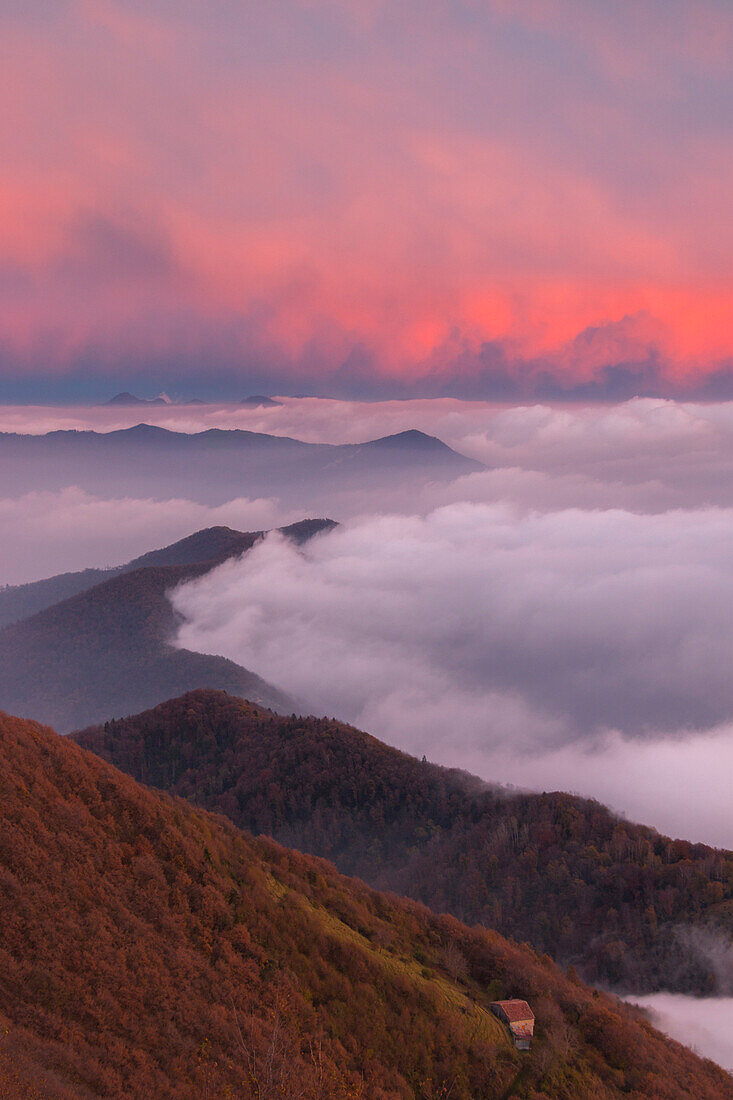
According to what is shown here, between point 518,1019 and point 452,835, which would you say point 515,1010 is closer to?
point 518,1019

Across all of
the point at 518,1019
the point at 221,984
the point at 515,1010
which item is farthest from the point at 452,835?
the point at 221,984

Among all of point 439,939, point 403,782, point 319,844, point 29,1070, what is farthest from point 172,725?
point 29,1070

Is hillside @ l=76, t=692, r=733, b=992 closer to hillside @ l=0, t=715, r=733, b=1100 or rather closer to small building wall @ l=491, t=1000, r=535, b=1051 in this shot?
hillside @ l=0, t=715, r=733, b=1100

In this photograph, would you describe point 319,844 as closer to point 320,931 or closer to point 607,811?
point 607,811

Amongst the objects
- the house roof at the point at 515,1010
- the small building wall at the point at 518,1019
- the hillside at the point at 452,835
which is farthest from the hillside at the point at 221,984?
the hillside at the point at 452,835

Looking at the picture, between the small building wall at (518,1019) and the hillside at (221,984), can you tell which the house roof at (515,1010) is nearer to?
A: the small building wall at (518,1019)

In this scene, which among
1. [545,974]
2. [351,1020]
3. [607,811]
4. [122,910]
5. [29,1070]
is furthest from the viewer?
[607,811]
